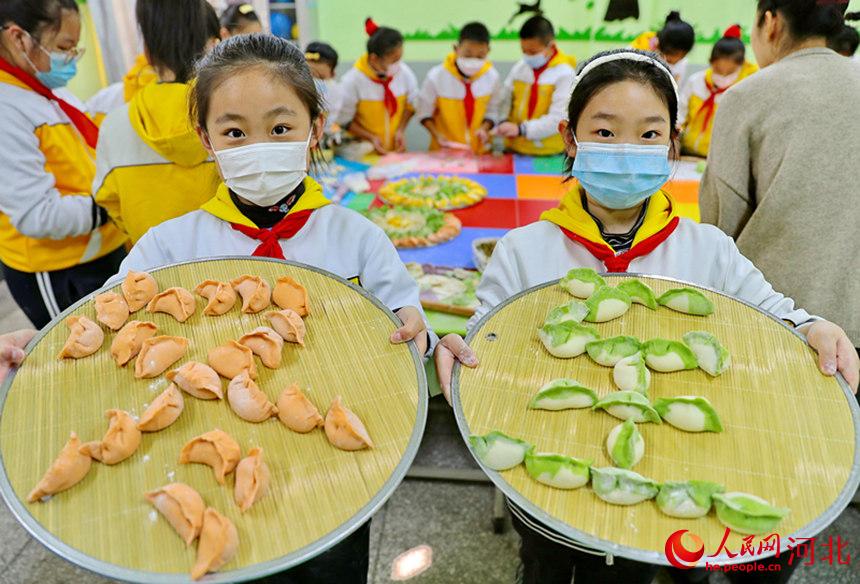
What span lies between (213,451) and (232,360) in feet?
0.79

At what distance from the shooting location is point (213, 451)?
3.26ft

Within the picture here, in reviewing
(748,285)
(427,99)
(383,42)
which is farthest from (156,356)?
(427,99)

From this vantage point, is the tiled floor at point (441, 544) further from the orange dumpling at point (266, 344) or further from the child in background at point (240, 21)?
the child in background at point (240, 21)

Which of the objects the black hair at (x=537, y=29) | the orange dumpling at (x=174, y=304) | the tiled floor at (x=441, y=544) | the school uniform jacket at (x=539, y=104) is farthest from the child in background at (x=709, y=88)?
the orange dumpling at (x=174, y=304)

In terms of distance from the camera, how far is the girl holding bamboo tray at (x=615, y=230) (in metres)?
1.47

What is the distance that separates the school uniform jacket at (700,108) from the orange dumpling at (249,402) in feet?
15.6

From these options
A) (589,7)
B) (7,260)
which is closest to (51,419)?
(7,260)

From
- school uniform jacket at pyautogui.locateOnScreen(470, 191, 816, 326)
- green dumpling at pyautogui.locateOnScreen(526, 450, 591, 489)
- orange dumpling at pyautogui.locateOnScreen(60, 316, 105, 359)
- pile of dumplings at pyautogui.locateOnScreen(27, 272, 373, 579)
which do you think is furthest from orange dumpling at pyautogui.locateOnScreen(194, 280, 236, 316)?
green dumpling at pyautogui.locateOnScreen(526, 450, 591, 489)

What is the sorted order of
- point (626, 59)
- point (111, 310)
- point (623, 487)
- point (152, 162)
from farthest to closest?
1. point (152, 162)
2. point (626, 59)
3. point (111, 310)
4. point (623, 487)

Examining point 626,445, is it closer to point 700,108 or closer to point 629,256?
point 629,256

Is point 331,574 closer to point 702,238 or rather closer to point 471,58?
point 702,238

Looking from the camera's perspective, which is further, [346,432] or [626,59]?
A: [626,59]

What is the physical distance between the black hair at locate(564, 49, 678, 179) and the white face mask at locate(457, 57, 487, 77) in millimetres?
3425

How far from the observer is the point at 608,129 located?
4.89 ft
